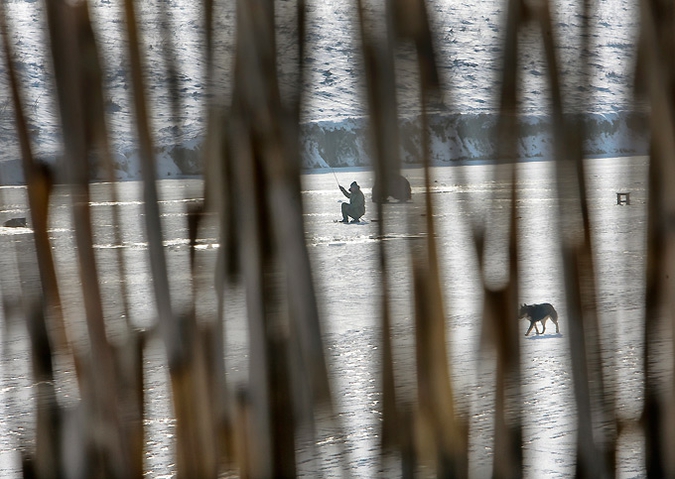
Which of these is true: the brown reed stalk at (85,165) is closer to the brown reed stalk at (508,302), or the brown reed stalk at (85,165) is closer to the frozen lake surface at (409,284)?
the frozen lake surface at (409,284)

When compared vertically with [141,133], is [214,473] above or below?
below

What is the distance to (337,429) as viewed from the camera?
2.15ft

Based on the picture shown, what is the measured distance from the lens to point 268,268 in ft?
2.06

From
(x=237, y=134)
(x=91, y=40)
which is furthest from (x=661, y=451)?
(x=91, y=40)

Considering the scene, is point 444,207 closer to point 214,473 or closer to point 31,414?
point 214,473

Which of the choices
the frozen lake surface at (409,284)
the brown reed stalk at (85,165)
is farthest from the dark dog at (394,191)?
the brown reed stalk at (85,165)

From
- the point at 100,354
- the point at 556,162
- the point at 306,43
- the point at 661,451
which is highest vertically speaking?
the point at 306,43

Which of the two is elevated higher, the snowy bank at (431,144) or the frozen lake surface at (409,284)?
the snowy bank at (431,144)

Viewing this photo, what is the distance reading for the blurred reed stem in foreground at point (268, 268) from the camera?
2.03 ft

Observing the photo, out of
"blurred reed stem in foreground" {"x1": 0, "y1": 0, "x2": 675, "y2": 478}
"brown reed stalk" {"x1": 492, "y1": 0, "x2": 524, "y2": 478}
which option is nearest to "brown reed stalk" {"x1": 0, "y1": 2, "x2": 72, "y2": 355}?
"blurred reed stem in foreground" {"x1": 0, "y1": 0, "x2": 675, "y2": 478}

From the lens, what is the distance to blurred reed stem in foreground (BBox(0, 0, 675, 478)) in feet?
2.03

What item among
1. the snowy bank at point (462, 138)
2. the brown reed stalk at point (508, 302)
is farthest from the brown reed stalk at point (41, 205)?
the brown reed stalk at point (508, 302)

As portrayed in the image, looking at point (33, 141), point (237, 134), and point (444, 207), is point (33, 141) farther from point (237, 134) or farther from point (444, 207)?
point (444, 207)

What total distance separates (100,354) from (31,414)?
0.36 ft
